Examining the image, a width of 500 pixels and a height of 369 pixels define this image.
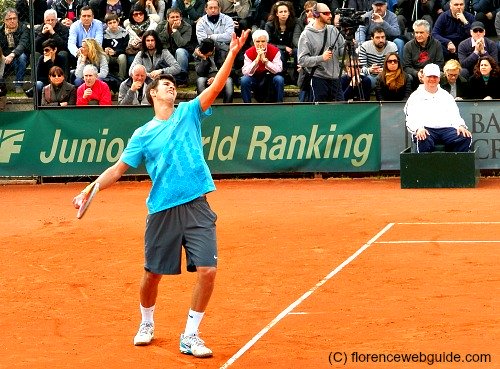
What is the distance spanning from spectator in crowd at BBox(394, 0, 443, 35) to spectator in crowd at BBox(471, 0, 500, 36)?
694mm

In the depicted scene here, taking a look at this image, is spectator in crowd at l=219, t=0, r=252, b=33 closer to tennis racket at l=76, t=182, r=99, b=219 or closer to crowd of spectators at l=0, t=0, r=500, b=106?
crowd of spectators at l=0, t=0, r=500, b=106

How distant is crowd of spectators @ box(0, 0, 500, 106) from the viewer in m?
20.2

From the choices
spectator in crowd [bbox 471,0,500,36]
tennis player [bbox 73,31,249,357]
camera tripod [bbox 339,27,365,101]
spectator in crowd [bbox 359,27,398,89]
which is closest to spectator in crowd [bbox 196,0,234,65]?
camera tripod [bbox 339,27,365,101]

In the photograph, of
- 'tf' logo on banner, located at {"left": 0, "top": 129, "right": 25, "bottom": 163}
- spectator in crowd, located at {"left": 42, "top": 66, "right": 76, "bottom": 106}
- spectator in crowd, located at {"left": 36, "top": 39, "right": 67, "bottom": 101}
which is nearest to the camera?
'tf' logo on banner, located at {"left": 0, "top": 129, "right": 25, "bottom": 163}

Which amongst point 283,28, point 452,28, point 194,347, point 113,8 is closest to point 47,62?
point 113,8

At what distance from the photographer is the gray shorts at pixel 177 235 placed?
28.9 ft

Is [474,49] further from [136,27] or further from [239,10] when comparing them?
[136,27]

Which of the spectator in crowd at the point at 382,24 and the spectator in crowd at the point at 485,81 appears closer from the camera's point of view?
the spectator in crowd at the point at 485,81

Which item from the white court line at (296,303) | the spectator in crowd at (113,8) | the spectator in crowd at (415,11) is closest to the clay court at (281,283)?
the white court line at (296,303)

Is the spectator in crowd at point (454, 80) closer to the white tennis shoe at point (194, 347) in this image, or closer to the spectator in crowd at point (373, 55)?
the spectator in crowd at point (373, 55)

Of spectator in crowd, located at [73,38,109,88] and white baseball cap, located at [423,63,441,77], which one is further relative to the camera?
spectator in crowd, located at [73,38,109,88]

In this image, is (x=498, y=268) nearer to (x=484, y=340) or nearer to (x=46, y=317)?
(x=484, y=340)

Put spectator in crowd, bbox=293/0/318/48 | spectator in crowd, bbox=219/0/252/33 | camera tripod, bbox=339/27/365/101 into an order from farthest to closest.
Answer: spectator in crowd, bbox=219/0/252/33 → spectator in crowd, bbox=293/0/318/48 → camera tripod, bbox=339/27/365/101

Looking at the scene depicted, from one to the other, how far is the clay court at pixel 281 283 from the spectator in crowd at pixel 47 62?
11.9 feet
